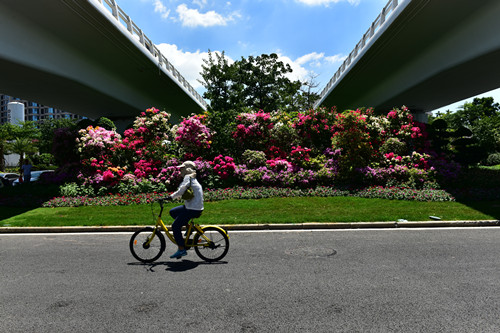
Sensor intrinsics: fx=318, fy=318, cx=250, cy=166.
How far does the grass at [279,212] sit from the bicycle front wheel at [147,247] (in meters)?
3.35

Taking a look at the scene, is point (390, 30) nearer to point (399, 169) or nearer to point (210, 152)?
point (399, 169)

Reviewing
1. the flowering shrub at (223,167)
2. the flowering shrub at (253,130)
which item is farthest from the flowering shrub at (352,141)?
the flowering shrub at (223,167)

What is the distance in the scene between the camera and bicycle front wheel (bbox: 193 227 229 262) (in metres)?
6.44

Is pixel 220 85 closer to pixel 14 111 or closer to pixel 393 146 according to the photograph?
pixel 393 146

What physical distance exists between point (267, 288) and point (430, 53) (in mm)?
17786

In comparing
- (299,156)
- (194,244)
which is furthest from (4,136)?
(194,244)

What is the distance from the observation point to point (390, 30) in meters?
16.3

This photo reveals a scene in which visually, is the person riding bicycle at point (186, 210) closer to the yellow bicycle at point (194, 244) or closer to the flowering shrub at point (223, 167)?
the yellow bicycle at point (194, 244)

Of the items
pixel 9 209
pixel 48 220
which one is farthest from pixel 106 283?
pixel 9 209

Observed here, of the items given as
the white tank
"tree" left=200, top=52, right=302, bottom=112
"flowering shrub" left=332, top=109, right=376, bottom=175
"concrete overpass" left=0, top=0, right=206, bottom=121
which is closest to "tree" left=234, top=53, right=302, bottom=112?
"tree" left=200, top=52, right=302, bottom=112

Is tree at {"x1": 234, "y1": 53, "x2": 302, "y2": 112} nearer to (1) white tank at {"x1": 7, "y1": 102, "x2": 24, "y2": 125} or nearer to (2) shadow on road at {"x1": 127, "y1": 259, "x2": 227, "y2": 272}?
(2) shadow on road at {"x1": 127, "y1": 259, "x2": 227, "y2": 272}

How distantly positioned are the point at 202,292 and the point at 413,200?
10.7 meters

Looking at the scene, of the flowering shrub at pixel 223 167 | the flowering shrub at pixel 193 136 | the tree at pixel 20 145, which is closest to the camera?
the flowering shrub at pixel 223 167

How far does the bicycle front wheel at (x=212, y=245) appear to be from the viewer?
6441mm
